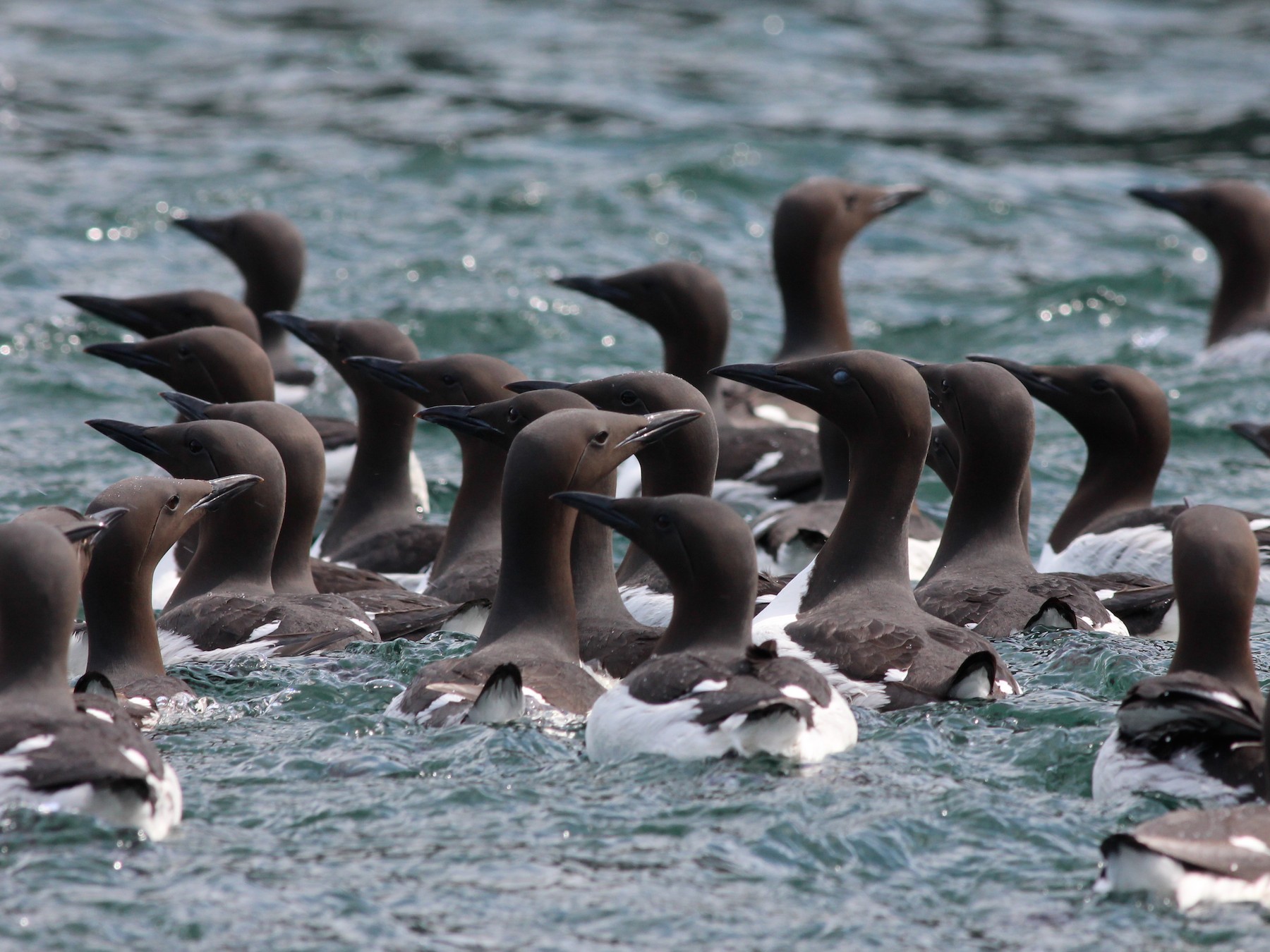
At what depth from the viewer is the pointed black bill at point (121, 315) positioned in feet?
39.1

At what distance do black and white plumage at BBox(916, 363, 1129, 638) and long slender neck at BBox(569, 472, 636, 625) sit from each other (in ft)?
4.40

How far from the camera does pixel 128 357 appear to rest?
10477 millimetres

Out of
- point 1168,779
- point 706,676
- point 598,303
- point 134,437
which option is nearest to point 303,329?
point 134,437

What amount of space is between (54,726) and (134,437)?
3020 millimetres

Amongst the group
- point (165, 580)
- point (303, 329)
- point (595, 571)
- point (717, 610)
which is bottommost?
point (165, 580)

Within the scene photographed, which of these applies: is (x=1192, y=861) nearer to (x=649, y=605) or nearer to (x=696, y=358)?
(x=649, y=605)

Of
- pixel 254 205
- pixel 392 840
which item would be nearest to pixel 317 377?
pixel 254 205

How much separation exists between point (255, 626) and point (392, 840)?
2291 millimetres

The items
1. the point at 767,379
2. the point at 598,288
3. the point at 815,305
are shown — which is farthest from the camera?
the point at 815,305

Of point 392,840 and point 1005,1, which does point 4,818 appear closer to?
point 392,840

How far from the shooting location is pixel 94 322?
51.7 feet

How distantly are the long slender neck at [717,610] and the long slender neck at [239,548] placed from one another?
95.4 inches

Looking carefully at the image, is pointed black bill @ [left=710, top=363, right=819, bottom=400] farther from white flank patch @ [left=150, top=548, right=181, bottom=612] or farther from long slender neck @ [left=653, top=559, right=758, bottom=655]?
white flank patch @ [left=150, top=548, right=181, bottom=612]

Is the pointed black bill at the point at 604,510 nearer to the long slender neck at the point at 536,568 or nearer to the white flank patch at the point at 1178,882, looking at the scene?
the long slender neck at the point at 536,568
